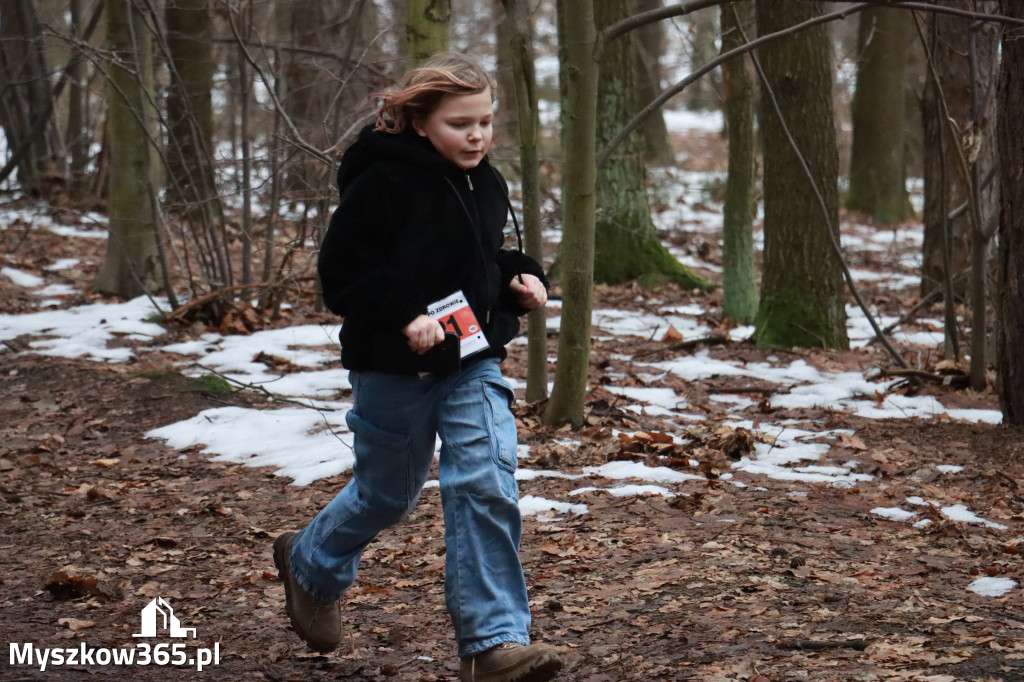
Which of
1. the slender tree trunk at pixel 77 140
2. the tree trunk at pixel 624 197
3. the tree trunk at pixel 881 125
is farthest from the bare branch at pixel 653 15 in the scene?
the tree trunk at pixel 881 125

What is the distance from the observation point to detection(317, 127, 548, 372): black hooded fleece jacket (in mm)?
3092

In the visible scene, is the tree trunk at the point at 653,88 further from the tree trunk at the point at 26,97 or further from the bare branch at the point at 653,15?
the bare branch at the point at 653,15

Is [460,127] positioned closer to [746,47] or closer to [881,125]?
[746,47]

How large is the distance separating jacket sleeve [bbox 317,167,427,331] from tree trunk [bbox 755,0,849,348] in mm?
5965

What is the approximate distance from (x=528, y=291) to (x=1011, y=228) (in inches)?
152

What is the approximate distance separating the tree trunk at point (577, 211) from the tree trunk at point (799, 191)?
3.28m

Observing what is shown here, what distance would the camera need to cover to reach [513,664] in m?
3.01

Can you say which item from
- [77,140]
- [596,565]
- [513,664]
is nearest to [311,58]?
[77,140]

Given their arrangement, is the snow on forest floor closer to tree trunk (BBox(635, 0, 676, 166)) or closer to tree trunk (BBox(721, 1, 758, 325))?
tree trunk (BBox(721, 1, 758, 325))

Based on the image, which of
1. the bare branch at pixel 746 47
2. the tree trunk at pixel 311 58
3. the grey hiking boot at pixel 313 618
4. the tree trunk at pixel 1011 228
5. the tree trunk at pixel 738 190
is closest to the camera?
the grey hiking boot at pixel 313 618

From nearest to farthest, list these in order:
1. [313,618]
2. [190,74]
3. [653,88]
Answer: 1. [313,618]
2. [190,74]
3. [653,88]

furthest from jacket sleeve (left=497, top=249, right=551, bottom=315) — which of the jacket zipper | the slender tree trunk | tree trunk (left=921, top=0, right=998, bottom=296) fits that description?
the slender tree trunk

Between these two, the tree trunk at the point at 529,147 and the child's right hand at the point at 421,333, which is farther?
the tree trunk at the point at 529,147

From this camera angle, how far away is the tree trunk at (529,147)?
5.58 m
